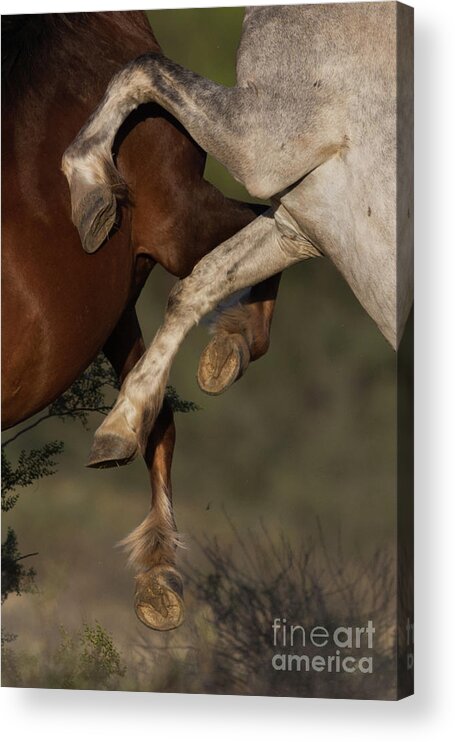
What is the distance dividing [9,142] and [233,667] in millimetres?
1562

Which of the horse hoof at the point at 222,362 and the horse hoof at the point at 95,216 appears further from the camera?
the horse hoof at the point at 222,362

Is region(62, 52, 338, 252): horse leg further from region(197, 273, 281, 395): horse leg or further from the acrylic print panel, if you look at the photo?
region(197, 273, 281, 395): horse leg

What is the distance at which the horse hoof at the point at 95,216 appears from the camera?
496cm

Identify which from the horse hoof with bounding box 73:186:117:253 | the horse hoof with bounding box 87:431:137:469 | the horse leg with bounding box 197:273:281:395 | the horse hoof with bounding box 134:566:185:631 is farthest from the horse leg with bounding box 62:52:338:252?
the horse hoof with bounding box 134:566:185:631

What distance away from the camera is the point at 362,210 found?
496 cm

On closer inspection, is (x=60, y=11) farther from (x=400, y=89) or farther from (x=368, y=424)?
(x=368, y=424)

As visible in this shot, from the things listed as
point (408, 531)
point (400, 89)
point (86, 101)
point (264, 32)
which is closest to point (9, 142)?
point (86, 101)

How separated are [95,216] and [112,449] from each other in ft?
2.09

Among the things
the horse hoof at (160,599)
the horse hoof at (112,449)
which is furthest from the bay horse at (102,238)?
the horse hoof at (112,449)

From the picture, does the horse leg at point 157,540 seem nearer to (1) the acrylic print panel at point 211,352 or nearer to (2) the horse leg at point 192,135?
(1) the acrylic print panel at point 211,352

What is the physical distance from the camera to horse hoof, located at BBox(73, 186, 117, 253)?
496 cm

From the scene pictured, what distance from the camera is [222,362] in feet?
17.1

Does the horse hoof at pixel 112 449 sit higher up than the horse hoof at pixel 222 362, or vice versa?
the horse hoof at pixel 222 362

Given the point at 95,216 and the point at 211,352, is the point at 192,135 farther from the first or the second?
the point at 211,352
